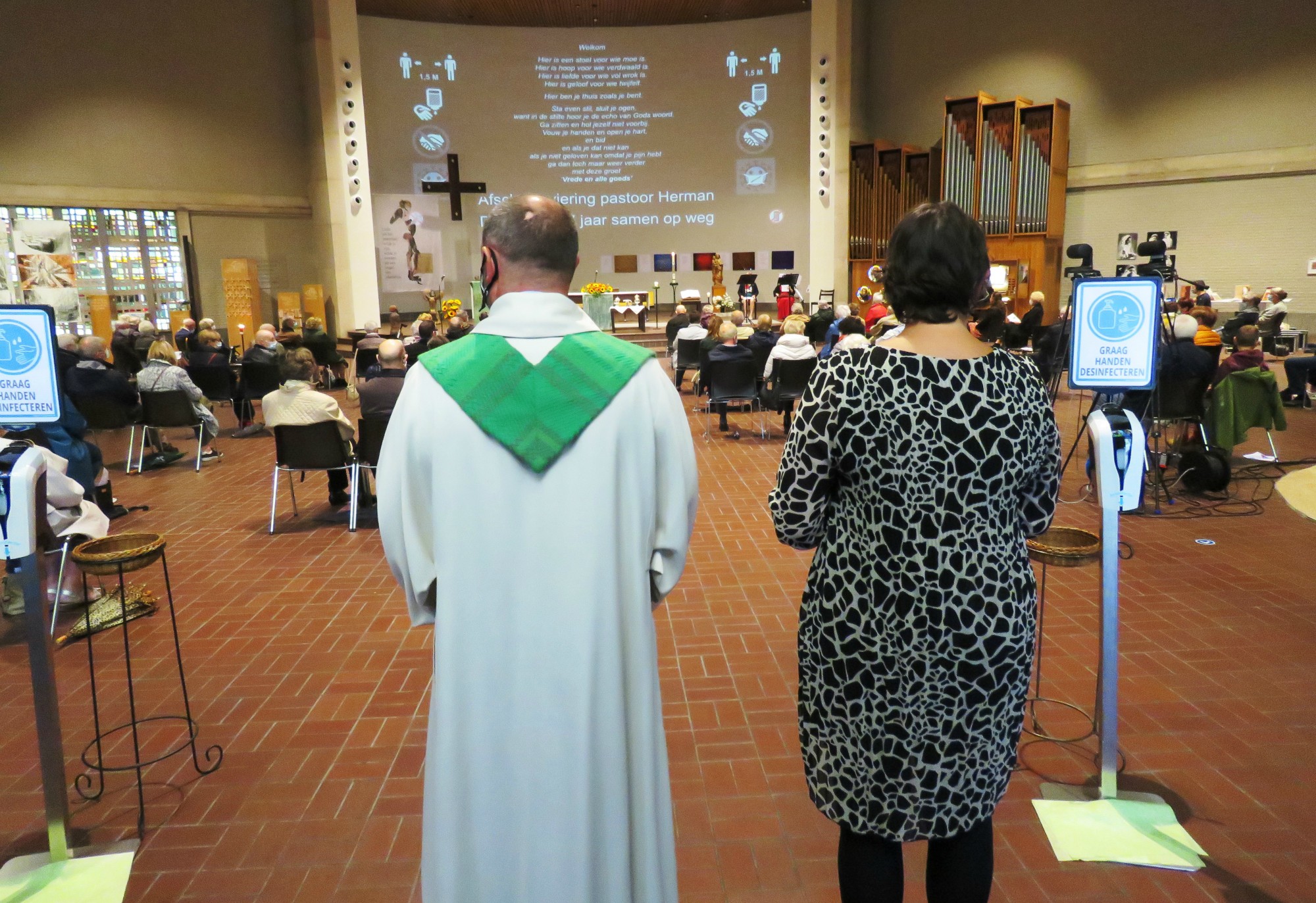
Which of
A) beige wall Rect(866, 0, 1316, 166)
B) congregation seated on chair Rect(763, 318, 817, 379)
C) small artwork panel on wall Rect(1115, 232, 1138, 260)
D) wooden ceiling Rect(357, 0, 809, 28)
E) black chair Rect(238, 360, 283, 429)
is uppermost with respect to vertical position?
wooden ceiling Rect(357, 0, 809, 28)

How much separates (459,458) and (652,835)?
31.9 inches

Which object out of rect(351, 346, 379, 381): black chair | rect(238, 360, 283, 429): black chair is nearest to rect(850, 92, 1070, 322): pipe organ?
rect(351, 346, 379, 381): black chair

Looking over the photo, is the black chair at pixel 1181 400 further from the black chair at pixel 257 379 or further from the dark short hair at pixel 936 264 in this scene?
the black chair at pixel 257 379

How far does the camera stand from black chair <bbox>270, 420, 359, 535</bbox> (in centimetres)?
578

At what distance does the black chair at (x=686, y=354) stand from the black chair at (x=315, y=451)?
5094mm

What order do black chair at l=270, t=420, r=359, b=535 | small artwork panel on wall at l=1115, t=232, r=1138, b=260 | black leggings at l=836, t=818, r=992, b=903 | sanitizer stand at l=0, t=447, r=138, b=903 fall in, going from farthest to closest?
1. small artwork panel on wall at l=1115, t=232, r=1138, b=260
2. black chair at l=270, t=420, r=359, b=535
3. sanitizer stand at l=0, t=447, r=138, b=903
4. black leggings at l=836, t=818, r=992, b=903

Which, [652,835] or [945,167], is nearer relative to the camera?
[652,835]

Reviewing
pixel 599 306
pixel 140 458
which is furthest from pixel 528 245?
pixel 599 306

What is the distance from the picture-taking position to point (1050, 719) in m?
3.20

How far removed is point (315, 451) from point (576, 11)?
1433 centimetres

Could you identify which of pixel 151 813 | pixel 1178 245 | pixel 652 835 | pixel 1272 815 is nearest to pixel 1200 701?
pixel 1272 815

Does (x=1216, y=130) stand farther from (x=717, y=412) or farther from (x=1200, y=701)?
(x=1200, y=701)

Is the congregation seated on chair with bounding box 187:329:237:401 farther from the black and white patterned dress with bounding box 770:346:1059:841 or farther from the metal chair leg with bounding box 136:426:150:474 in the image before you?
the black and white patterned dress with bounding box 770:346:1059:841

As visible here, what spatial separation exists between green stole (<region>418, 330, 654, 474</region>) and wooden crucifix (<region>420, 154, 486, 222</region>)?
17068 millimetres
